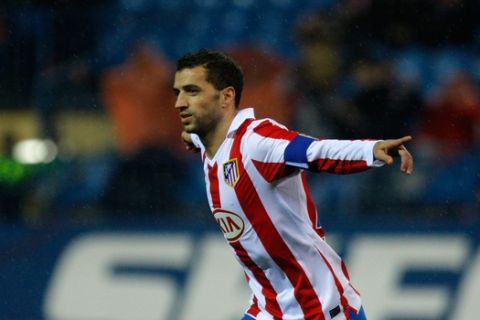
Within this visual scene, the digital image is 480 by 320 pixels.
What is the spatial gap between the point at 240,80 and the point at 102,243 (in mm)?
3220

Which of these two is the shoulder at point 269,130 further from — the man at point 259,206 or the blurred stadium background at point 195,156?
the blurred stadium background at point 195,156

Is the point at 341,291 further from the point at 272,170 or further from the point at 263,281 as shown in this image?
the point at 272,170

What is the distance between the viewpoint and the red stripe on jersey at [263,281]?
4.42 m

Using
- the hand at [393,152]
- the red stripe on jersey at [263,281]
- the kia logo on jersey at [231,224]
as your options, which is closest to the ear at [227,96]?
the kia logo on jersey at [231,224]

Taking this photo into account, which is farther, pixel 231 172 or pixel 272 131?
pixel 231 172

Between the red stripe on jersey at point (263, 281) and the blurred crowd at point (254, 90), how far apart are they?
2730 mm

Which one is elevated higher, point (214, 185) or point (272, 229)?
point (214, 185)

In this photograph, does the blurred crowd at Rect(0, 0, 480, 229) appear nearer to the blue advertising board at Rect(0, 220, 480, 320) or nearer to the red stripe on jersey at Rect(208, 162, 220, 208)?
the blue advertising board at Rect(0, 220, 480, 320)

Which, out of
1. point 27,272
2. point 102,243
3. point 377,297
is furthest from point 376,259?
point 27,272

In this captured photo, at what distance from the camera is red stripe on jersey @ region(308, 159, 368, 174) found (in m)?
3.82

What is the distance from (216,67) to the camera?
4512mm

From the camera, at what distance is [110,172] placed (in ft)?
25.6

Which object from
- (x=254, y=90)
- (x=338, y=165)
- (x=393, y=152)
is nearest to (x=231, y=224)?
(x=338, y=165)

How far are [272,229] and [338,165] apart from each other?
0.55 m
